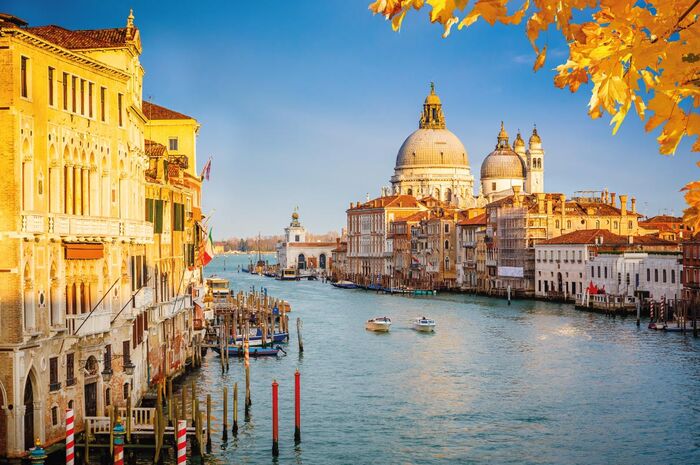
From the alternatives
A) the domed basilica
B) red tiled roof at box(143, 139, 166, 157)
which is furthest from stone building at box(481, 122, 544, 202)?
red tiled roof at box(143, 139, 166, 157)

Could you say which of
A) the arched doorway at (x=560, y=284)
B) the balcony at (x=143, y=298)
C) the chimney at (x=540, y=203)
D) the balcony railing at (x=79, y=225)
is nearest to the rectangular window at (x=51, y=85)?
the balcony railing at (x=79, y=225)

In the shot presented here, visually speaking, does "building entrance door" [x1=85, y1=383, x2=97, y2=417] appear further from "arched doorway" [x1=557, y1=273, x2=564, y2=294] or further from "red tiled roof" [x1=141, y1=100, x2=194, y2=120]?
"arched doorway" [x1=557, y1=273, x2=564, y2=294]

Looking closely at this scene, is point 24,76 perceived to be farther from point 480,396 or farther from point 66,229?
point 480,396

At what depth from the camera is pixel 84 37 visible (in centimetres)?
1570

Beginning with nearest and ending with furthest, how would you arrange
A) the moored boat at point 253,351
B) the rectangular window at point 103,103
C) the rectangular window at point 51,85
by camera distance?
the rectangular window at point 51,85
the rectangular window at point 103,103
the moored boat at point 253,351

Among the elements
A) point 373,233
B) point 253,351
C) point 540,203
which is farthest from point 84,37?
point 373,233

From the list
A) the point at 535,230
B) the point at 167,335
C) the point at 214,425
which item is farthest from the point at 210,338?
the point at 535,230

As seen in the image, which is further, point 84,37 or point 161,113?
point 161,113

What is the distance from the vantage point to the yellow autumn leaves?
2.66 metres

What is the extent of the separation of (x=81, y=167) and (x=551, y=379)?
1249 cm

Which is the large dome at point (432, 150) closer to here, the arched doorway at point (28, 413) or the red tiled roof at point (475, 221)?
the red tiled roof at point (475, 221)

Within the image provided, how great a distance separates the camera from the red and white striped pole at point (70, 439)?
11.7 metres

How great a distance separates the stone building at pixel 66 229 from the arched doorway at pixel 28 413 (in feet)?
0.05

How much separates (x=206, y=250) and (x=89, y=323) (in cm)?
1092
